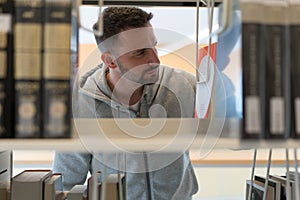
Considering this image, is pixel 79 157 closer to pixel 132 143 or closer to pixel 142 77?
pixel 142 77

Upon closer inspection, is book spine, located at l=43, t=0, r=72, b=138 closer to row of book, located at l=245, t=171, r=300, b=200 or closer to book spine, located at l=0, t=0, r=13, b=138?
book spine, located at l=0, t=0, r=13, b=138

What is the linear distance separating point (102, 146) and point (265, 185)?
41 cm

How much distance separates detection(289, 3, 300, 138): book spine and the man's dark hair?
564mm

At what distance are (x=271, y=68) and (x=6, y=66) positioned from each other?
0.37 meters

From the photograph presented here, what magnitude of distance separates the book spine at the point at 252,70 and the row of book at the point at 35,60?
243 mm

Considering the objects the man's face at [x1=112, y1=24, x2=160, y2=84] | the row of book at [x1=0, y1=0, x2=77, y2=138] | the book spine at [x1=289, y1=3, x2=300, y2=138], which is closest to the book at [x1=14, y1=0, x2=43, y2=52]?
the row of book at [x1=0, y1=0, x2=77, y2=138]

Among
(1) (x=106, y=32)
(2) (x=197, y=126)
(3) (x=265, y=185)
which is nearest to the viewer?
(2) (x=197, y=126)

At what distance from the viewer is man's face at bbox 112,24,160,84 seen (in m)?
1.04

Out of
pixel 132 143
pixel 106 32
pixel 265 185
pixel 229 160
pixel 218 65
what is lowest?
pixel 229 160

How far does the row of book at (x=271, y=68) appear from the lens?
22.7 inches

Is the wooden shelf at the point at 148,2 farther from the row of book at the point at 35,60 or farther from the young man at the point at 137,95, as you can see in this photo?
the row of book at the point at 35,60

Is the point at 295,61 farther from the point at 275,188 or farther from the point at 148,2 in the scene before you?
the point at 148,2

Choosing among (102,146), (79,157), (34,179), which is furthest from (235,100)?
(79,157)

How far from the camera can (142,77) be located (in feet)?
3.85
